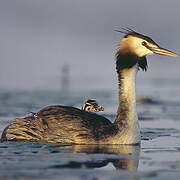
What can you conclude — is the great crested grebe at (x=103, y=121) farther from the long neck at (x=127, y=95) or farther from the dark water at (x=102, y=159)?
the dark water at (x=102, y=159)

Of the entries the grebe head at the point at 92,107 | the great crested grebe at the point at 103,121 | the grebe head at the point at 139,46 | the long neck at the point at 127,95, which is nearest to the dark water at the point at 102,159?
the great crested grebe at the point at 103,121

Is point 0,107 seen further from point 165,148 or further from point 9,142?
point 165,148

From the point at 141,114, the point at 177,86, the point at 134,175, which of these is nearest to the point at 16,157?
the point at 134,175

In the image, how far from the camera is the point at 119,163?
35.6 feet

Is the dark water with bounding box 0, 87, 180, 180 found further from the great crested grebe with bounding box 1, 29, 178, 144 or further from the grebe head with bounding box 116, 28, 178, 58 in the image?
the grebe head with bounding box 116, 28, 178, 58

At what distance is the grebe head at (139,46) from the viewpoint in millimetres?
13555

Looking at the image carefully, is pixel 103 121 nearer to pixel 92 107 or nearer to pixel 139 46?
pixel 139 46

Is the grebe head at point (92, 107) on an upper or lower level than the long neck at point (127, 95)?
lower

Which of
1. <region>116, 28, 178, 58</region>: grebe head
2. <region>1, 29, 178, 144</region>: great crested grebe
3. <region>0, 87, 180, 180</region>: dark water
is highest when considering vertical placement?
<region>116, 28, 178, 58</region>: grebe head

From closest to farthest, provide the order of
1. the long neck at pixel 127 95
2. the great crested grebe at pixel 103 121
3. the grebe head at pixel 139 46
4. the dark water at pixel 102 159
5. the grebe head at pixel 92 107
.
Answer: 1. the dark water at pixel 102 159
2. the great crested grebe at pixel 103 121
3. the long neck at pixel 127 95
4. the grebe head at pixel 139 46
5. the grebe head at pixel 92 107

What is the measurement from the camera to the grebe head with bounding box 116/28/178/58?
13.6m

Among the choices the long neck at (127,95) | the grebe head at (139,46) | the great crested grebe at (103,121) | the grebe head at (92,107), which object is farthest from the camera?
the grebe head at (92,107)

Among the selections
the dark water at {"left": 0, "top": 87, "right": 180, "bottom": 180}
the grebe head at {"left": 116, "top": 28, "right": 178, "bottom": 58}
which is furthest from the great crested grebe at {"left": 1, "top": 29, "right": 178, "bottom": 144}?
the dark water at {"left": 0, "top": 87, "right": 180, "bottom": 180}

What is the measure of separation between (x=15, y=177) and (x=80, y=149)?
314cm
